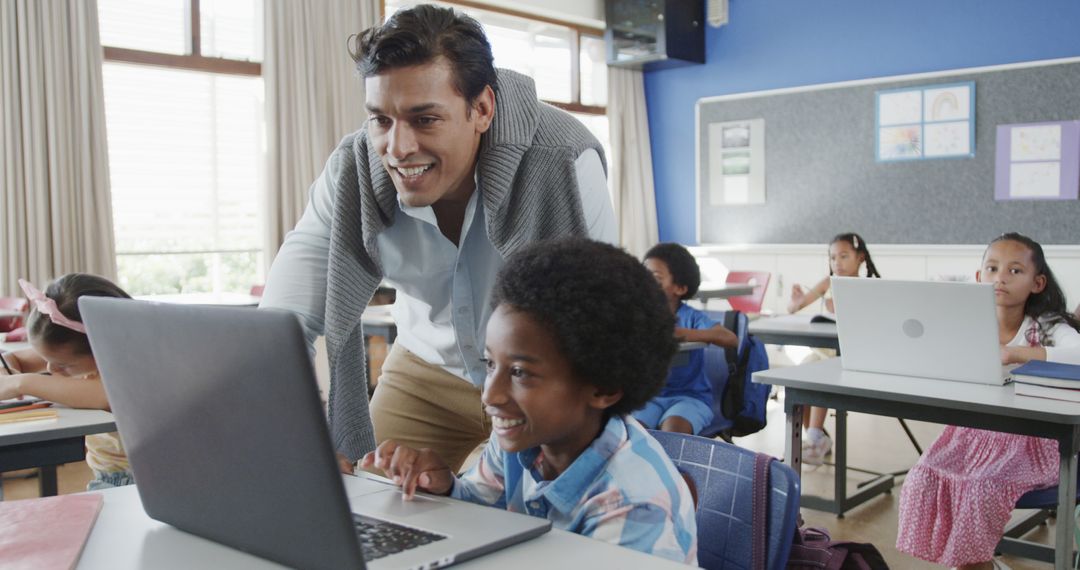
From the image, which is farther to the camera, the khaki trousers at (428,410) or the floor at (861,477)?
the floor at (861,477)

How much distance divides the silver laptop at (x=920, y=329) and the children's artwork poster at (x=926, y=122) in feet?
12.4

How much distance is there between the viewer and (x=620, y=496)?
3.30 feet

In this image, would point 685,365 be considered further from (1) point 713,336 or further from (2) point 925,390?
(2) point 925,390

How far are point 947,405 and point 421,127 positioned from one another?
1426 mm

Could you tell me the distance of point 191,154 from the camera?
5.22 metres

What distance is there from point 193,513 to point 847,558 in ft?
2.46

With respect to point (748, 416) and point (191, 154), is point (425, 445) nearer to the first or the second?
point (748, 416)

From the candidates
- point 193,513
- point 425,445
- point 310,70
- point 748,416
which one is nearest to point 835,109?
point 310,70

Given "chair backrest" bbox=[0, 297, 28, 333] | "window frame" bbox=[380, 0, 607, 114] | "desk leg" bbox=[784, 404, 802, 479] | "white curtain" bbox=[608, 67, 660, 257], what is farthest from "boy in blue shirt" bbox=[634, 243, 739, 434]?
"white curtain" bbox=[608, 67, 660, 257]

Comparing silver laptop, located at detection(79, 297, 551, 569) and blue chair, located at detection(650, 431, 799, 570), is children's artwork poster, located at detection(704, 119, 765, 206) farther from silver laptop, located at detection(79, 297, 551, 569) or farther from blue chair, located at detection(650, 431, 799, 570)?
silver laptop, located at detection(79, 297, 551, 569)

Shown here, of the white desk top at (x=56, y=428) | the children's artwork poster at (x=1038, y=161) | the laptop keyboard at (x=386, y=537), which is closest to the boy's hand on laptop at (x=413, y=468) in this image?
the laptop keyboard at (x=386, y=537)

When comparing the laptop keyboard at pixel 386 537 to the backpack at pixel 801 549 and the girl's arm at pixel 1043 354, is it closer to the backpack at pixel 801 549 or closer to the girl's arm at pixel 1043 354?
the backpack at pixel 801 549

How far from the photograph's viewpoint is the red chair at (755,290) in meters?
4.82

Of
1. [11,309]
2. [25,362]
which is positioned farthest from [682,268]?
[11,309]
